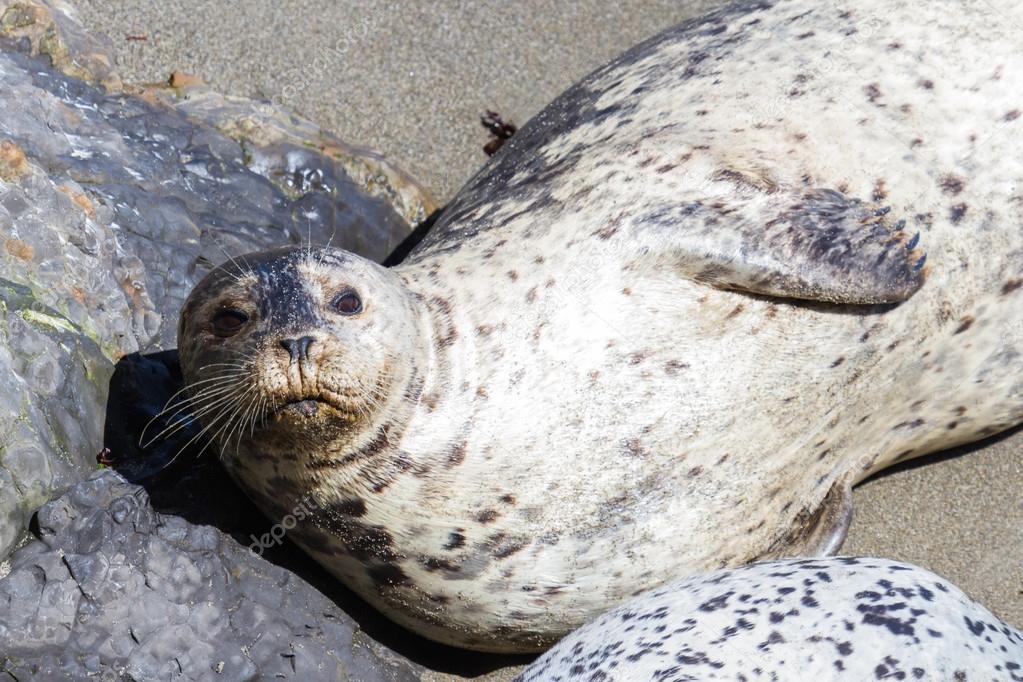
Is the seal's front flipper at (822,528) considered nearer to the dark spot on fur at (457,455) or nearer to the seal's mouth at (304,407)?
the dark spot on fur at (457,455)

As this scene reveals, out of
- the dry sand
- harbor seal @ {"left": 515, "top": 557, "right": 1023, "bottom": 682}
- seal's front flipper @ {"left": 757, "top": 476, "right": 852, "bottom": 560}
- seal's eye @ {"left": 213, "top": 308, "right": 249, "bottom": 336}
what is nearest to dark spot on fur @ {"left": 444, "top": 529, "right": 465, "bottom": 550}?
harbor seal @ {"left": 515, "top": 557, "right": 1023, "bottom": 682}

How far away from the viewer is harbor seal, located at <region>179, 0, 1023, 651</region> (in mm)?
3449

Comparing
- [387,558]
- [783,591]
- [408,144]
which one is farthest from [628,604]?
[408,144]

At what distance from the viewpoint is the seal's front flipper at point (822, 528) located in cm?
377

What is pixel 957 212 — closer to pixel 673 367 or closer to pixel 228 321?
→ pixel 673 367

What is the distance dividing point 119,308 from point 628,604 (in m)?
1.73

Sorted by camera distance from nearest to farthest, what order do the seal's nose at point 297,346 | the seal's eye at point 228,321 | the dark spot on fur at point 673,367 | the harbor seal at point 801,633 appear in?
the harbor seal at point 801,633
the seal's nose at point 297,346
the seal's eye at point 228,321
the dark spot on fur at point 673,367

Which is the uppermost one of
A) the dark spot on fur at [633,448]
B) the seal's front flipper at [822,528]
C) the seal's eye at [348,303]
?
the seal's eye at [348,303]

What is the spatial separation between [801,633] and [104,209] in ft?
7.90

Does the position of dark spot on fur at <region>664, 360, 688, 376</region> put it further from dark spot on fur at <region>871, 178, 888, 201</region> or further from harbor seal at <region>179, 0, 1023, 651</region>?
dark spot on fur at <region>871, 178, 888, 201</region>

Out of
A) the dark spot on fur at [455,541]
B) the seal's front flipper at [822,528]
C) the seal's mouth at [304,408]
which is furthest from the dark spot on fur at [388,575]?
the seal's front flipper at [822,528]

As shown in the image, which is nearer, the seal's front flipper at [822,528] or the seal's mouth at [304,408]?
the seal's mouth at [304,408]

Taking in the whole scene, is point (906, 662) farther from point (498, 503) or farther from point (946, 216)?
point (946, 216)

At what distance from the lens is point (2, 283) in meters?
3.67
